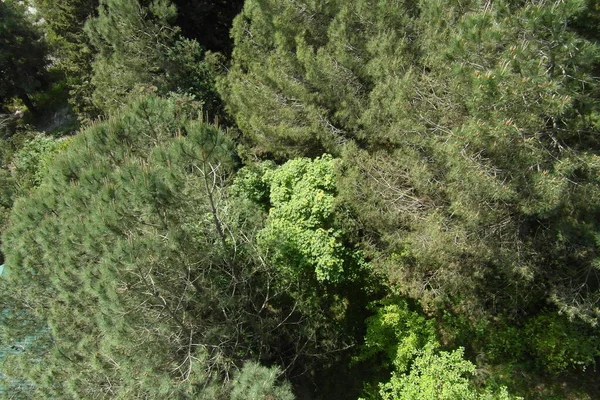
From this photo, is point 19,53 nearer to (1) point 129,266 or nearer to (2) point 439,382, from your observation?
(1) point 129,266

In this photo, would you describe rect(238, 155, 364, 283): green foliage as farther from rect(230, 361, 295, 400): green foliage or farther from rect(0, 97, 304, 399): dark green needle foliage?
rect(230, 361, 295, 400): green foliage

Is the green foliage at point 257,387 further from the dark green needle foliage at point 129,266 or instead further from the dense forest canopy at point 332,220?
the dark green needle foliage at point 129,266

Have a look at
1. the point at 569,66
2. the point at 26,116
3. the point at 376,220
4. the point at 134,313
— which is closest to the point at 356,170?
the point at 376,220

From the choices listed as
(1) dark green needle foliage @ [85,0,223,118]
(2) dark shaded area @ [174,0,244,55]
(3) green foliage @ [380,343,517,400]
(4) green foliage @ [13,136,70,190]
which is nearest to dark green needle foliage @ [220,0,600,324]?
(3) green foliage @ [380,343,517,400]

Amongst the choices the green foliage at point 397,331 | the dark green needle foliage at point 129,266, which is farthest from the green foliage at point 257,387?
the green foliage at point 397,331

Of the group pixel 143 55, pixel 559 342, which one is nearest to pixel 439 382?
pixel 559 342

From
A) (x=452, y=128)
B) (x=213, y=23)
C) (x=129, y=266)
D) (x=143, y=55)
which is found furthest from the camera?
(x=213, y=23)

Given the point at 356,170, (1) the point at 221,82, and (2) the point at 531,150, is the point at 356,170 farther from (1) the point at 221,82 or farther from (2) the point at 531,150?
(1) the point at 221,82
